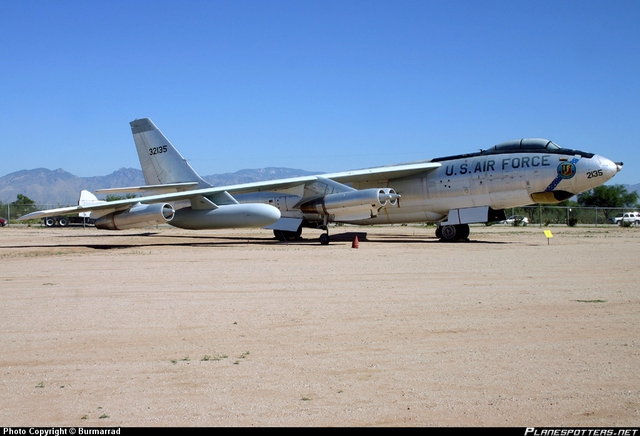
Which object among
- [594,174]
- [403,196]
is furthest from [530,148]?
[403,196]

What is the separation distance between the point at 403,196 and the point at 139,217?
9990 millimetres

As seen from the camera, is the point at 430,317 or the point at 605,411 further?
the point at 430,317

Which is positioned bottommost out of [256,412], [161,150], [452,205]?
[256,412]

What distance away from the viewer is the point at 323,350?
5.79m

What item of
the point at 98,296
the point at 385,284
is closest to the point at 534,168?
the point at 385,284

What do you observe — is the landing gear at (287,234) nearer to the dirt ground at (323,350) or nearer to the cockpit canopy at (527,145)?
the cockpit canopy at (527,145)

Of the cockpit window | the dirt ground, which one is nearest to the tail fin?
the cockpit window

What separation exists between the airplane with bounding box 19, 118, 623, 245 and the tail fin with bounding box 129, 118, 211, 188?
2.83 meters

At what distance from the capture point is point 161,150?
27672 mm

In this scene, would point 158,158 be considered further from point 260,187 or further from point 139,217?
point 139,217

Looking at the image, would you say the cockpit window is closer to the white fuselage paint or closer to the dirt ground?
the white fuselage paint

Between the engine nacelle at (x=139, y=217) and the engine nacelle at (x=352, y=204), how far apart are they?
5.31 metres

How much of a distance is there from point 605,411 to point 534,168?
18413mm

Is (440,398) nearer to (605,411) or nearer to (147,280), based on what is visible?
(605,411)
